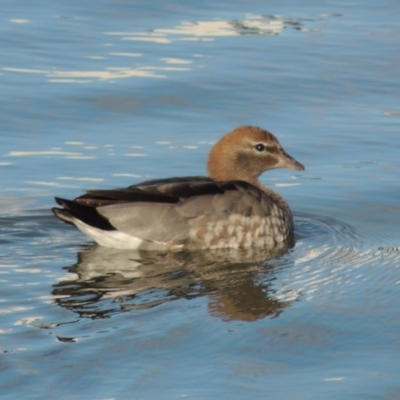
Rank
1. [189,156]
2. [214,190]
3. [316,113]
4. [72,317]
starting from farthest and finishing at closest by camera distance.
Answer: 1. [316,113]
2. [189,156]
3. [214,190]
4. [72,317]

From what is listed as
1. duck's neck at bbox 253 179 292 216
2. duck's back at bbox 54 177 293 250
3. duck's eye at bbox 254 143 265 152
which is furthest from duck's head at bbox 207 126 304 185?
duck's back at bbox 54 177 293 250

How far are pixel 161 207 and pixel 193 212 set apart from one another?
33 centimetres

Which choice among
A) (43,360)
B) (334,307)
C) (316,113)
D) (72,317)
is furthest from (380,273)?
(316,113)

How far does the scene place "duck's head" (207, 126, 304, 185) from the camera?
12.7 meters

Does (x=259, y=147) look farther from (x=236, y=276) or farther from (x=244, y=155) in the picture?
(x=236, y=276)

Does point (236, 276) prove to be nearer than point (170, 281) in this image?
No

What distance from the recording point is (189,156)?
14.2 m

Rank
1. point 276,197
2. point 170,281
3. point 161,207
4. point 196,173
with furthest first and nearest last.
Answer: point 196,173 → point 276,197 → point 161,207 → point 170,281

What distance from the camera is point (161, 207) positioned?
38.6ft

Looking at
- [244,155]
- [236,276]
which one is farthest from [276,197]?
[236,276]

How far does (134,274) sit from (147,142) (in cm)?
381

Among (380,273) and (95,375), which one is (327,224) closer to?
(380,273)

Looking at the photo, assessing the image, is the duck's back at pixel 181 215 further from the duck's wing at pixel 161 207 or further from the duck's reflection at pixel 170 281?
the duck's reflection at pixel 170 281

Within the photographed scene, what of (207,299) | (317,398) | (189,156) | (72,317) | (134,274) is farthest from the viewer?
(189,156)
